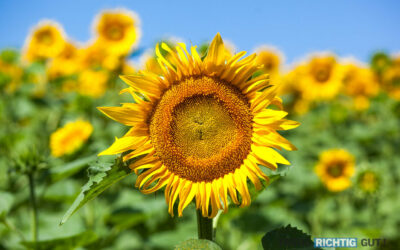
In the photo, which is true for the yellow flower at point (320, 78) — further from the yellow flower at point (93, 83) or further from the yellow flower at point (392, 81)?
the yellow flower at point (93, 83)

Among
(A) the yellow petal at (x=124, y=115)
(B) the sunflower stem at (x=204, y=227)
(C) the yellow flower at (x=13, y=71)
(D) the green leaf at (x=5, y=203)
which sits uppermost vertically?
(C) the yellow flower at (x=13, y=71)

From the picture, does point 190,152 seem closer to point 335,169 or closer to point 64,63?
point 335,169

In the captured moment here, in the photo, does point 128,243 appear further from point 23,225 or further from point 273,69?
point 273,69

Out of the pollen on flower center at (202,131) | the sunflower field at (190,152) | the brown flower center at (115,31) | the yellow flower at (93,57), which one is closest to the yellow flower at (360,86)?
the sunflower field at (190,152)

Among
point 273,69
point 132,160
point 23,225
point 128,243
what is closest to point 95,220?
point 128,243

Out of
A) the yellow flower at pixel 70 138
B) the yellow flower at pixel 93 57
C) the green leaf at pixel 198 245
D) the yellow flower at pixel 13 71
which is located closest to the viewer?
the green leaf at pixel 198 245

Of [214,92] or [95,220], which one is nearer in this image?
[214,92]

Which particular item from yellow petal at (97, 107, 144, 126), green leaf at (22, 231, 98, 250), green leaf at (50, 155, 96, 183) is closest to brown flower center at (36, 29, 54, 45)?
green leaf at (50, 155, 96, 183)
